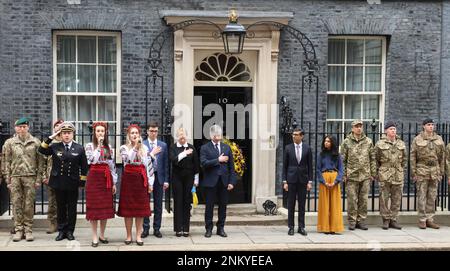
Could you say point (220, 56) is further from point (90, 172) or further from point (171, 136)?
point (90, 172)

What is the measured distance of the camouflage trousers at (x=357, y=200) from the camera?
36.8 ft

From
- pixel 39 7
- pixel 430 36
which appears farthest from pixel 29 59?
pixel 430 36

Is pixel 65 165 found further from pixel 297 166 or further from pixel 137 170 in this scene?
pixel 297 166

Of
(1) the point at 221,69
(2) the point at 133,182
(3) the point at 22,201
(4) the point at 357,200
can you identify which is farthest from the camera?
(1) the point at 221,69

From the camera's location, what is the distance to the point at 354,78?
13.9 m

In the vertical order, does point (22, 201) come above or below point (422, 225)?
above

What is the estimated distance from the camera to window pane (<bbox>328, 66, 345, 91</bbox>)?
13.8m

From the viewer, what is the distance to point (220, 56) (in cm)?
1327

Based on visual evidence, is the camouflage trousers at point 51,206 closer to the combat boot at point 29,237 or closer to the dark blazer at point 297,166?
the combat boot at point 29,237

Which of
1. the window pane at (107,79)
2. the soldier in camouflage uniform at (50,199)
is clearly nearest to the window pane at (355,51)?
the window pane at (107,79)

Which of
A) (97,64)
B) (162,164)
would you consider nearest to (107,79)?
(97,64)

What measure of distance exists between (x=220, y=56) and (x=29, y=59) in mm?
3600

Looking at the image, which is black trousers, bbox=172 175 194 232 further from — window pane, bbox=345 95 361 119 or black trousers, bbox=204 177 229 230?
window pane, bbox=345 95 361 119

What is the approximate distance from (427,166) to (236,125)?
148 inches
